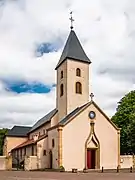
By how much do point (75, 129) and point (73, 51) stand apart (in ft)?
45.3

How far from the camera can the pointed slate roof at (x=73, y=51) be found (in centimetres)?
5047

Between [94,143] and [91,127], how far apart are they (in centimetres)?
211

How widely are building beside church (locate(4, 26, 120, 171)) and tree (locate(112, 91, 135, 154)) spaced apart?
8.05m

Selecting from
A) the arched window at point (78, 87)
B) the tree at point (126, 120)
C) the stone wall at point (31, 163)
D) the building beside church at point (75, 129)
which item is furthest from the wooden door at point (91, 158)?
the tree at point (126, 120)

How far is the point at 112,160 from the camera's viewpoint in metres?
44.6

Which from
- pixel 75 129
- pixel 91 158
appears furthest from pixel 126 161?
pixel 75 129

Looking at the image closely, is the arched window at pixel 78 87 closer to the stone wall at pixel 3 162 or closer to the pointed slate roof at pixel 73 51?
the pointed slate roof at pixel 73 51

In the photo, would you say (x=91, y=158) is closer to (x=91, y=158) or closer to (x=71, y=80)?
(x=91, y=158)

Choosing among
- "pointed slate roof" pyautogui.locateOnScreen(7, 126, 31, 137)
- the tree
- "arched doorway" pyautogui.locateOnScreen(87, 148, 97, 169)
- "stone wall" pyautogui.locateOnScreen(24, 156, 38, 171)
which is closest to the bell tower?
"arched doorway" pyautogui.locateOnScreen(87, 148, 97, 169)

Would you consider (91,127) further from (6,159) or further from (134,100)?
(134,100)

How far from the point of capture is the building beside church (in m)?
42.3

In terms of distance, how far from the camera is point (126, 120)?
5700 cm

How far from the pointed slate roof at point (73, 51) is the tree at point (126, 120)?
12165mm

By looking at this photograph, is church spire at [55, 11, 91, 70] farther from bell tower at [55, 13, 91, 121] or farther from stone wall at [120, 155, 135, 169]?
stone wall at [120, 155, 135, 169]
